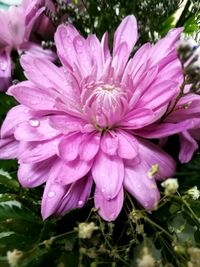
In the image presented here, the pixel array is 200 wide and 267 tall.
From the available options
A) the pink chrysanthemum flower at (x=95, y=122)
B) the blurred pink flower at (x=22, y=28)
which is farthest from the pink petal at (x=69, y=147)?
the blurred pink flower at (x=22, y=28)

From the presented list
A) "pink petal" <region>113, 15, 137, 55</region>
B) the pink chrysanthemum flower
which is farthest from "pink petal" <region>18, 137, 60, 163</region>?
"pink petal" <region>113, 15, 137, 55</region>

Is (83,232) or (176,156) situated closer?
(83,232)

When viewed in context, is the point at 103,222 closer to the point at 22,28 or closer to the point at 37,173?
the point at 37,173

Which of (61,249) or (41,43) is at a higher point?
(41,43)

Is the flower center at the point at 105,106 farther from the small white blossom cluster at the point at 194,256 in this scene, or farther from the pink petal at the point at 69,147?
the small white blossom cluster at the point at 194,256

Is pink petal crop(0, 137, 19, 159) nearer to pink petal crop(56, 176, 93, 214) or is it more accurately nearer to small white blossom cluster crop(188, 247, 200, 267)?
pink petal crop(56, 176, 93, 214)

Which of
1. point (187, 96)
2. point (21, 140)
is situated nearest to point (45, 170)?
point (21, 140)

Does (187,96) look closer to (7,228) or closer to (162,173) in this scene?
(162,173)
